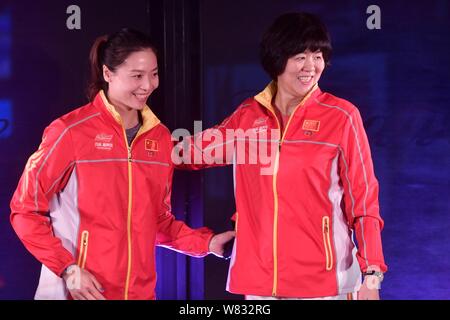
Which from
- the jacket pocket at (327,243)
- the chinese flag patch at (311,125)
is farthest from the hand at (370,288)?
the chinese flag patch at (311,125)

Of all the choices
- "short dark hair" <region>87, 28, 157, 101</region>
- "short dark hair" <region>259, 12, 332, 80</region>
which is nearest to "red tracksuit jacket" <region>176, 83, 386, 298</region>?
"short dark hair" <region>259, 12, 332, 80</region>

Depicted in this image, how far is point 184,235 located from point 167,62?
87 centimetres

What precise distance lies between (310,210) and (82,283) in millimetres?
877

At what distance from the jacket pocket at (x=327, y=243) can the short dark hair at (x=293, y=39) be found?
0.60 meters

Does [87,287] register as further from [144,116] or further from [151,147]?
[144,116]

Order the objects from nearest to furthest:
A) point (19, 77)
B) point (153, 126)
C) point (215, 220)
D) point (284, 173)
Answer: point (284, 173) < point (153, 126) < point (19, 77) < point (215, 220)

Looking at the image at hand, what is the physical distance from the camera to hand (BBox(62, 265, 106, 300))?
2.46 meters

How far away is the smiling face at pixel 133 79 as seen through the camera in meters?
2.61

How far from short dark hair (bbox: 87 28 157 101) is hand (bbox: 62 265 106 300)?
73 centimetres

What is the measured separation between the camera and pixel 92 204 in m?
2.54
